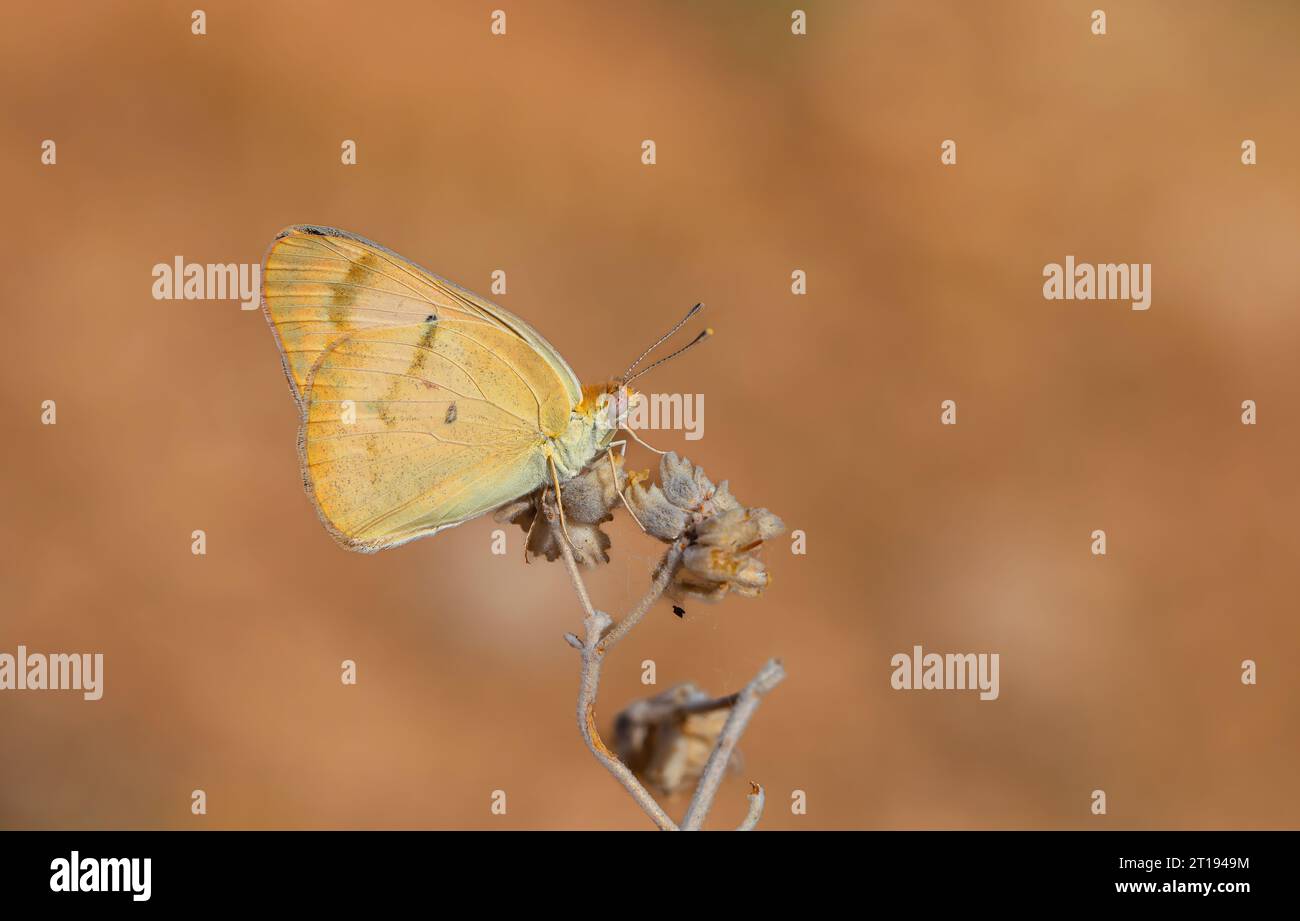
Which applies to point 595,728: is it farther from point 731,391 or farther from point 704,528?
point 731,391

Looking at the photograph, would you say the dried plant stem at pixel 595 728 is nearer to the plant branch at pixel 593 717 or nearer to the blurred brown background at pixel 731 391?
the plant branch at pixel 593 717

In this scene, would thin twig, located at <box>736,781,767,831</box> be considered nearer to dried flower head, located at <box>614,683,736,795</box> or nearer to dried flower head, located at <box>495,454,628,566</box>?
dried flower head, located at <box>614,683,736,795</box>

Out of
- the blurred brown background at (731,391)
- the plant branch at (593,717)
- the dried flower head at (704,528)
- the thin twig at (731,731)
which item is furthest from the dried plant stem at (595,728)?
the blurred brown background at (731,391)

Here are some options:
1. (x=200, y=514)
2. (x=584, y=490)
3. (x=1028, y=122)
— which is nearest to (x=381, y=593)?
(x=200, y=514)

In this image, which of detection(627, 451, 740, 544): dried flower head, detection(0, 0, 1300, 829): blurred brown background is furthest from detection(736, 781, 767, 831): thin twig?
detection(0, 0, 1300, 829): blurred brown background

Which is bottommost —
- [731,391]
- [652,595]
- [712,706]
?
[712,706]

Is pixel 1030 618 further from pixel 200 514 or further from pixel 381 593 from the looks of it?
pixel 200 514

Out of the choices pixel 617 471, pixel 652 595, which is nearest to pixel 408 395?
pixel 617 471
